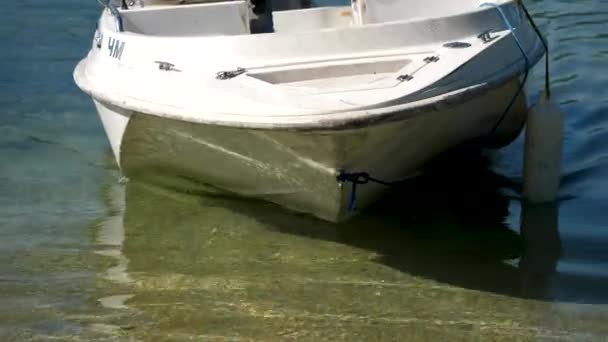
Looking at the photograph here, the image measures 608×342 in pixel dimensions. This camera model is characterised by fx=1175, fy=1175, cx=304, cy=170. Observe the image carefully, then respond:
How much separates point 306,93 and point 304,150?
31cm

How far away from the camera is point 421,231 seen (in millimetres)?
6539

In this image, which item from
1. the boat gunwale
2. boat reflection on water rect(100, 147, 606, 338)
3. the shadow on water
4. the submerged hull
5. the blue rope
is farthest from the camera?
the blue rope

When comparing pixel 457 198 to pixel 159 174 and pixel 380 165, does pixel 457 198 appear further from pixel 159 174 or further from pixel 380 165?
pixel 159 174

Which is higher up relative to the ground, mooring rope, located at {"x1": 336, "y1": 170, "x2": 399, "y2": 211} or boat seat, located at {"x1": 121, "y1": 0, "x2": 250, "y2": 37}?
boat seat, located at {"x1": 121, "y1": 0, "x2": 250, "y2": 37}

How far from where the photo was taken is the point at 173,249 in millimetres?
6273

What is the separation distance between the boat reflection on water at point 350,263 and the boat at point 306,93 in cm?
21

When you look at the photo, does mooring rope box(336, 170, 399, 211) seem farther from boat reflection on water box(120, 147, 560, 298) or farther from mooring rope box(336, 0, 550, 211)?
boat reflection on water box(120, 147, 560, 298)

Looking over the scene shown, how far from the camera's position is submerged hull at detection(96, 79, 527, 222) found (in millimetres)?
5570

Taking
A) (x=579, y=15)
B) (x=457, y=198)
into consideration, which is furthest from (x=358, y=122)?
(x=579, y=15)

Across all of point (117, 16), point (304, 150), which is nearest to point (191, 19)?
point (117, 16)

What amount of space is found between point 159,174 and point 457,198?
180 centimetres

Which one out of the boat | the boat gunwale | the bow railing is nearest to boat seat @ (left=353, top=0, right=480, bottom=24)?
the boat

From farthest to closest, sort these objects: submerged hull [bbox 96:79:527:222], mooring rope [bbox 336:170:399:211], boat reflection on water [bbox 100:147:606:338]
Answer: mooring rope [bbox 336:170:399:211] → submerged hull [bbox 96:79:527:222] → boat reflection on water [bbox 100:147:606:338]

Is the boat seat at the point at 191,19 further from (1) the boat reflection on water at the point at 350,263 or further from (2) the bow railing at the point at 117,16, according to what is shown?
(1) the boat reflection on water at the point at 350,263
